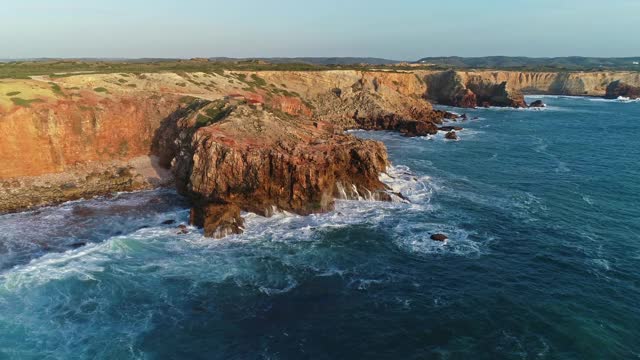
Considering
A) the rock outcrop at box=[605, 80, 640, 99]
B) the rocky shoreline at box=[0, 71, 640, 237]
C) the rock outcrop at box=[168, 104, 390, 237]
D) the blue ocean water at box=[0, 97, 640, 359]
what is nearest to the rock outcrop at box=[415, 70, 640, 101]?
the rock outcrop at box=[605, 80, 640, 99]

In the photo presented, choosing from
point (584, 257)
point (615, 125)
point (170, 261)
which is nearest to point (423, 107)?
point (615, 125)

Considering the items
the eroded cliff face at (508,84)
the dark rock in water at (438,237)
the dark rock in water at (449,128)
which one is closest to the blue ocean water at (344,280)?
the dark rock in water at (438,237)

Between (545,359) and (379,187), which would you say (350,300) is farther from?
(379,187)

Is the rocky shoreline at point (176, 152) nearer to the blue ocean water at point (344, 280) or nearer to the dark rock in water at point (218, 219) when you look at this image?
the dark rock in water at point (218, 219)

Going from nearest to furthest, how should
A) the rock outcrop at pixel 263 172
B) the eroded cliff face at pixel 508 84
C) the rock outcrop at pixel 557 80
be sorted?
the rock outcrop at pixel 263 172 → the eroded cliff face at pixel 508 84 → the rock outcrop at pixel 557 80

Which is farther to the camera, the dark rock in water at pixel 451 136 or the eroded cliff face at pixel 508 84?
the eroded cliff face at pixel 508 84

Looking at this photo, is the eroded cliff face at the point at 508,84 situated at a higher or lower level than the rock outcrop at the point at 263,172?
higher
